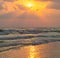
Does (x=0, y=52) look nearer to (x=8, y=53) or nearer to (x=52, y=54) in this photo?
(x=8, y=53)

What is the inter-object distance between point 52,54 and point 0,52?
333 cm

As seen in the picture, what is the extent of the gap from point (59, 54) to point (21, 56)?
2.42m

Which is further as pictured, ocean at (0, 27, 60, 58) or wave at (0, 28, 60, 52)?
wave at (0, 28, 60, 52)

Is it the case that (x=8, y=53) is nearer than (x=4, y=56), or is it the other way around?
(x=4, y=56)

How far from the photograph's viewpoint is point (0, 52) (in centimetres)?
1384

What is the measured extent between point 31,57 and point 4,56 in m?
1.59

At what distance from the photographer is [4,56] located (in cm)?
1262

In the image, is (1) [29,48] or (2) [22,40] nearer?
(1) [29,48]

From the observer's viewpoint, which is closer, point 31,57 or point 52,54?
point 31,57

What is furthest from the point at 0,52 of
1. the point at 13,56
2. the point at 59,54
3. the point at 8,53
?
the point at 59,54

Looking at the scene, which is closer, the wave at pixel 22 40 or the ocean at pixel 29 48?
the ocean at pixel 29 48

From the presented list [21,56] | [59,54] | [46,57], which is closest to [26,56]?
[21,56]

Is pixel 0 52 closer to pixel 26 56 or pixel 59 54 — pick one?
pixel 26 56

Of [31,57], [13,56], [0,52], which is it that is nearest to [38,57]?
[31,57]
